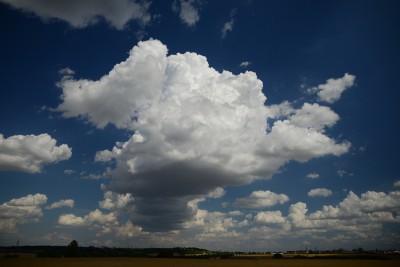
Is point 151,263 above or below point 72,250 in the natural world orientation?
below

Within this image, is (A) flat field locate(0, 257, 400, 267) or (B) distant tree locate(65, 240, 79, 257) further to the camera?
(B) distant tree locate(65, 240, 79, 257)

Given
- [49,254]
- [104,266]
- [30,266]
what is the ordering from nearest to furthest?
[30,266], [104,266], [49,254]

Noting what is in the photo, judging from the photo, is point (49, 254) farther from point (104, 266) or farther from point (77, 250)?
point (104, 266)

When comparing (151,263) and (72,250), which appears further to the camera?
(72,250)

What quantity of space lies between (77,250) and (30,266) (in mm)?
107208

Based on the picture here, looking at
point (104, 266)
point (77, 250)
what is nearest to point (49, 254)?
point (77, 250)

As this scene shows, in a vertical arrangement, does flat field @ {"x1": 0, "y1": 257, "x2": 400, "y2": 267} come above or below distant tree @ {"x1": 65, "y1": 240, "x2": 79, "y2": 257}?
below

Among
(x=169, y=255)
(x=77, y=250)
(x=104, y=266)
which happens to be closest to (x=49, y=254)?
(x=77, y=250)

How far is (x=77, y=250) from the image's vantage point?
18638cm

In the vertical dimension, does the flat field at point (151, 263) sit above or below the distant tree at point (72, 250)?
below

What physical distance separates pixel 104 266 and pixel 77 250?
101 m

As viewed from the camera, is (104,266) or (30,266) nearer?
(30,266)

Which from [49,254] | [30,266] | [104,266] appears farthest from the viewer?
[49,254]

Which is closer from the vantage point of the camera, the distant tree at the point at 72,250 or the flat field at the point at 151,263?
the flat field at the point at 151,263
